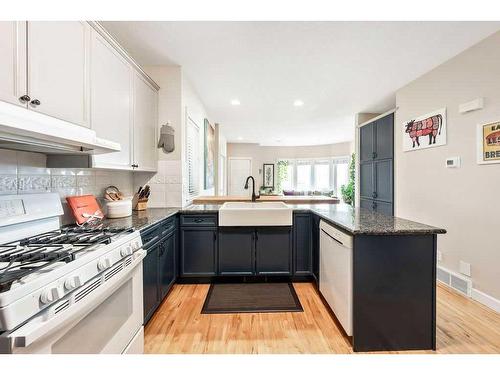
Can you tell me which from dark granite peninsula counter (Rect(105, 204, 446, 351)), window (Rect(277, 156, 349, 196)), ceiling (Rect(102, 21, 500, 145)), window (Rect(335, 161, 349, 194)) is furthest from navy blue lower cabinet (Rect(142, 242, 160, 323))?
window (Rect(335, 161, 349, 194))

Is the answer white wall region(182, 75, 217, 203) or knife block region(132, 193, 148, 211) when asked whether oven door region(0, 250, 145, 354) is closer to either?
knife block region(132, 193, 148, 211)

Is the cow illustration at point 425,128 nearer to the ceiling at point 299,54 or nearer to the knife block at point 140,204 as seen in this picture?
the ceiling at point 299,54

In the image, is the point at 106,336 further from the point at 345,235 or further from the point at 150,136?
the point at 150,136

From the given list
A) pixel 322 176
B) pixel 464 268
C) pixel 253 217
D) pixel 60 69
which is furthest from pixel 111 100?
pixel 322 176

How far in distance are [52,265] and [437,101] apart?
150 inches

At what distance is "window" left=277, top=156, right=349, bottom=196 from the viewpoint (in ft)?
29.4

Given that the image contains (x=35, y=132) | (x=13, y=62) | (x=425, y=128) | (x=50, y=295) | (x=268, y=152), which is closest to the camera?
(x=50, y=295)

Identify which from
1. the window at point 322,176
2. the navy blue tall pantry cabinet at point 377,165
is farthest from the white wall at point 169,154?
the window at point 322,176

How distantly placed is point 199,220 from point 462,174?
2839 millimetres

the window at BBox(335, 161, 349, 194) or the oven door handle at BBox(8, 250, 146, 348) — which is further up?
the window at BBox(335, 161, 349, 194)

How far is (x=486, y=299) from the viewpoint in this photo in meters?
2.27

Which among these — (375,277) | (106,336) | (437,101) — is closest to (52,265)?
(106,336)

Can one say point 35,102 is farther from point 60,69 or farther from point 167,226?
point 167,226

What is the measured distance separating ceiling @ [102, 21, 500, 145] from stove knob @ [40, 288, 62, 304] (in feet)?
7.02
